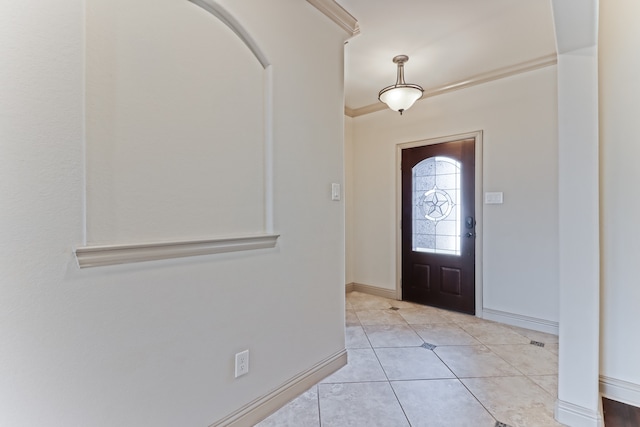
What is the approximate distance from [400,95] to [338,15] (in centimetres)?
91

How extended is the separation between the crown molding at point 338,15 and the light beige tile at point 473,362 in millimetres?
2657

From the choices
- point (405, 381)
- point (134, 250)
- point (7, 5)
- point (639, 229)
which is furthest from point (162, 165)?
point (639, 229)

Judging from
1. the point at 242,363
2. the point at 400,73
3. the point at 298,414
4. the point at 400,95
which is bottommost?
the point at 298,414

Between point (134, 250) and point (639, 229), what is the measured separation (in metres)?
2.72

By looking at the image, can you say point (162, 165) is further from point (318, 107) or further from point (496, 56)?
point (496, 56)

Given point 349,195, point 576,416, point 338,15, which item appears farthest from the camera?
point 349,195

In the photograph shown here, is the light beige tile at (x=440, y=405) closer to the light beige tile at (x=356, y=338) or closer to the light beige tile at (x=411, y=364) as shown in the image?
the light beige tile at (x=411, y=364)

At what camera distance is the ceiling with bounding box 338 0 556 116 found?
2.22 metres

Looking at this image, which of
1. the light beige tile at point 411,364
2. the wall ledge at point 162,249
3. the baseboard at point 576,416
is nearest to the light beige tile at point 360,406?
the light beige tile at point 411,364

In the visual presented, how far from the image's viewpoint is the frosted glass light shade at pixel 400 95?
→ 277cm

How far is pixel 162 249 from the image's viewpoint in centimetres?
131

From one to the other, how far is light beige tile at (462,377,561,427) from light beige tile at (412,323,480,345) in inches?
23.1

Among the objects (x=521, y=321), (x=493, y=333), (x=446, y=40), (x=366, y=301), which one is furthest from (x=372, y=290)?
(x=446, y=40)

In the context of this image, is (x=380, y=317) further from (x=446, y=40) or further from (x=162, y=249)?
(x=446, y=40)
